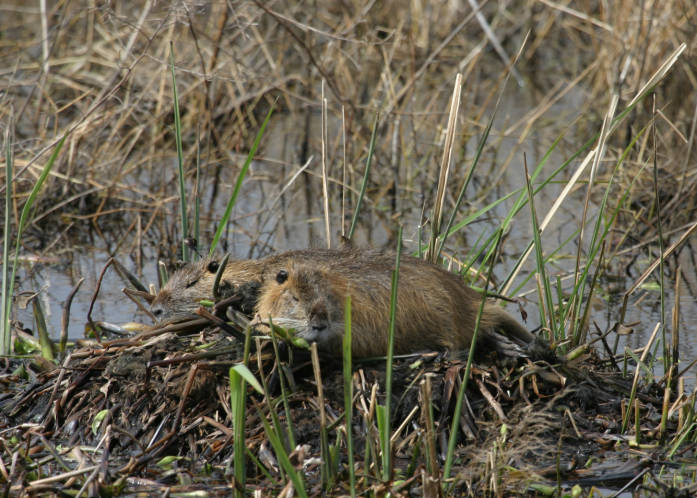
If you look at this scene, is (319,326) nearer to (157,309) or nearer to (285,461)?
(285,461)

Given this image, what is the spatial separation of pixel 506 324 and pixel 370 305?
1.96ft

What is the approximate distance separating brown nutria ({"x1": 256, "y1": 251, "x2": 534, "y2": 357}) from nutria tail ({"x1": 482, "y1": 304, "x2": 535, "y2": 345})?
38 mm

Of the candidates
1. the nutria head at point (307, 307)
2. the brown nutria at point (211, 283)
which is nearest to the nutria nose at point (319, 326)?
the nutria head at point (307, 307)

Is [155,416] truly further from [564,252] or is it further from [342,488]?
[564,252]

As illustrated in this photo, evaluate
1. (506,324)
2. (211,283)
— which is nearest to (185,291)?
(211,283)

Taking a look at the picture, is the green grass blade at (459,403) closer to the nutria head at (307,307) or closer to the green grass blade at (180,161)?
the nutria head at (307,307)

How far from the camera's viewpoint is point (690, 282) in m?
5.35

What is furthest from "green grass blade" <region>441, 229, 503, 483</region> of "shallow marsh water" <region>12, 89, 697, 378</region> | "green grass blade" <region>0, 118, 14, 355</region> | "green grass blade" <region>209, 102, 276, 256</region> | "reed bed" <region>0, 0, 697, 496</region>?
"green grass blade" <region>0, 118, 14, 355</region>

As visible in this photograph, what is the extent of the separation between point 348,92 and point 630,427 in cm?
419

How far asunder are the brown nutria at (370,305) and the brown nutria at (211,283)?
0.40 ft

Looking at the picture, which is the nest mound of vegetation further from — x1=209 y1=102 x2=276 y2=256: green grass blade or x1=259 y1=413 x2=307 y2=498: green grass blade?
x1=209 y1=102 x2=276 y2=256: green grass blade

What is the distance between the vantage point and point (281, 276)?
11.2 ft

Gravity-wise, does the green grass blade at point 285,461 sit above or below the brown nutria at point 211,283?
below

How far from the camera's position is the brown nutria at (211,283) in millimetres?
3652
